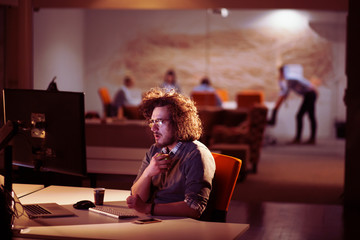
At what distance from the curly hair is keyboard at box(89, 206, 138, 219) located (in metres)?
0.48

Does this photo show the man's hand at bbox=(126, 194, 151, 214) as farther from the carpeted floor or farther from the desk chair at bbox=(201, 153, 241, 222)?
the carpeted floor

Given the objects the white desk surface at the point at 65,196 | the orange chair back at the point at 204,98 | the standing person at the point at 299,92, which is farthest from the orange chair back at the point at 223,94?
the white desk surface at the point at 65,196

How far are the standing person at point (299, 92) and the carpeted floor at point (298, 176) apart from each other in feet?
1.08

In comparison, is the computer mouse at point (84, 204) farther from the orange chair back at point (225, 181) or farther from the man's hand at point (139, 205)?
the orange chair back at point (225, 181)

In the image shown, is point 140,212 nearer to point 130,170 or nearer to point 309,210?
point 130,170

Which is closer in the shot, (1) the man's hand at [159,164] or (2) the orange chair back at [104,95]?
(1) the man's hand at [159,164]

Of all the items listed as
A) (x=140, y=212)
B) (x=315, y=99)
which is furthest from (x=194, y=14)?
(x=140, y=212)

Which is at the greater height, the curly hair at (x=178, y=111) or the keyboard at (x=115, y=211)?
the curly hair at (x=178, y=111)

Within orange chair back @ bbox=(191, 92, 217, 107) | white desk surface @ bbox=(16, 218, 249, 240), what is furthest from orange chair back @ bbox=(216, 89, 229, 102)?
white desk surface @ bbox=(16, 218, 249, 240)

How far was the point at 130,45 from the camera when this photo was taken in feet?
39.6

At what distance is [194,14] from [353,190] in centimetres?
653

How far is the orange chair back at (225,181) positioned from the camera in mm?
3305

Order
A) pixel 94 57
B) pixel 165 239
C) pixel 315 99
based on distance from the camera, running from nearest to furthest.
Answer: pixel 165 239 < pixel 315 99 < pixel 94 57

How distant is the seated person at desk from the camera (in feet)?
9.93
